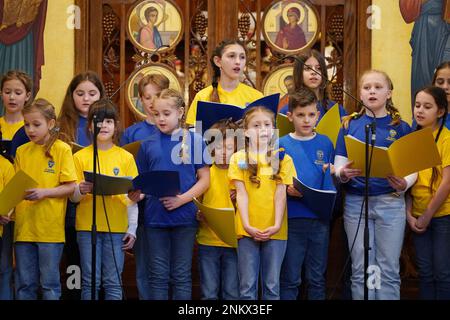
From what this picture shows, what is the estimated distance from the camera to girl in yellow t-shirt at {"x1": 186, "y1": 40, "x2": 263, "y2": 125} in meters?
5.25

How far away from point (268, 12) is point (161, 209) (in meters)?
2.17

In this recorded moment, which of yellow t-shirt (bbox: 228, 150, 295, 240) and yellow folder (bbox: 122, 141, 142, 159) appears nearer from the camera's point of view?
yellow t-shirt (bbox: 228, 150, 295, 240)

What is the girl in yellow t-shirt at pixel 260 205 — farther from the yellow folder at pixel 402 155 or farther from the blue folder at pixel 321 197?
the yellow folder at pixel 402 155

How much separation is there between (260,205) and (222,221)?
258 mm

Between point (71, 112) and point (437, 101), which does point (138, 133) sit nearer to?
point (71, 112)

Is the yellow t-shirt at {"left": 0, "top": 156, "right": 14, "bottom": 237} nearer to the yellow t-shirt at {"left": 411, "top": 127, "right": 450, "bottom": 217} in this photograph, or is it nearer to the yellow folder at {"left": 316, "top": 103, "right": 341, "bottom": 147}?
the yellow folder at {"left": 316, "top": 103, "right": 341, "bottom": 147}

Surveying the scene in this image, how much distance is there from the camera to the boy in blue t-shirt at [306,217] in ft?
15.4

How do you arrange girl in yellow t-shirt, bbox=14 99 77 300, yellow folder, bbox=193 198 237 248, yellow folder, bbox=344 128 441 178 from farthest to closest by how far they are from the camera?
1. girl in yellow t-shirt, bbox=14 99 77 300
2. yellow folder, bbox=344 128 441 178
3. yellow folder, bbox=193 198 237 248

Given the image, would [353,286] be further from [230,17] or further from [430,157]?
[230,17]

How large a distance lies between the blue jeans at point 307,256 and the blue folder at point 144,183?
64cm

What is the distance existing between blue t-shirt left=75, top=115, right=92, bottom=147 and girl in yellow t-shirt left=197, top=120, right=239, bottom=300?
74 centimetres

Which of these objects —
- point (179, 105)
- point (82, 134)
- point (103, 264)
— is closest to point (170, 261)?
point (103, 264)

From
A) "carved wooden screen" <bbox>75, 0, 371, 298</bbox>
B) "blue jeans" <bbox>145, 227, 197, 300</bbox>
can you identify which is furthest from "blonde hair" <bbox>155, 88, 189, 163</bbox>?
"carved wooden screen" <bbox>75, 0, 371, 298</bbox>
